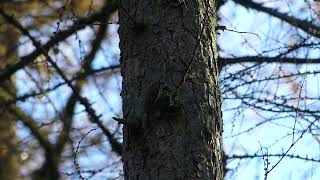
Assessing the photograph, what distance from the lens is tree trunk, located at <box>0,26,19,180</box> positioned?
7158mm

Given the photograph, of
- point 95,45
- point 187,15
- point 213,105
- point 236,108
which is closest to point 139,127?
point 213,105

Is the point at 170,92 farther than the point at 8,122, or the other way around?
the point at 8,122

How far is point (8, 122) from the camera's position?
751 centimetres

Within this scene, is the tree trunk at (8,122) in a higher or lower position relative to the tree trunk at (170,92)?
higher

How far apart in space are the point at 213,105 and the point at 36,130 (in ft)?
15.4

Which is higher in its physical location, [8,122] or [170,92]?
[8,122]

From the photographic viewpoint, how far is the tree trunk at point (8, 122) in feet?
23.5

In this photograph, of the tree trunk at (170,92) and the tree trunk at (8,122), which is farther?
the tree trunk at (8,122)

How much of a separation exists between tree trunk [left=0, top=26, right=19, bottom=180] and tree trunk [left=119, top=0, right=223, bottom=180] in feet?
13.5

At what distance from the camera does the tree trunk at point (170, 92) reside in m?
2.63

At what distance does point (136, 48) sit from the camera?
9.33 feet

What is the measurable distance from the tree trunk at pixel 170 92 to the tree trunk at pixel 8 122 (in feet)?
13.5

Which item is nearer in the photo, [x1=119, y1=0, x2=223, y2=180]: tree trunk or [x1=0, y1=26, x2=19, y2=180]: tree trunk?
[x1=119, y1=0, x2=223, y2=180]: tree trunk

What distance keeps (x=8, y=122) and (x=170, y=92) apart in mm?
5084
